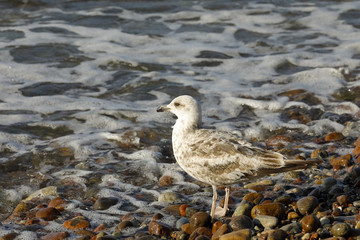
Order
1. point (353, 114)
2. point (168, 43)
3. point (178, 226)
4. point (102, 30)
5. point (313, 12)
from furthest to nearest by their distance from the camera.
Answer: point (313, 12) → point (102, 30) → point (168, 43) → point (353, 114) → point (178, 226)

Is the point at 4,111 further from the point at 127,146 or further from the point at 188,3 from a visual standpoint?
the point at 188,3

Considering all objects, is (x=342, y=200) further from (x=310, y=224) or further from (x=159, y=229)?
(x=159, y=229)

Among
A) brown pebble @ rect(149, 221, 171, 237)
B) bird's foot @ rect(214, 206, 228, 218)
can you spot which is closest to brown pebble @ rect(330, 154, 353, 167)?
bird's foot @ rect(214, 206, 228, 218)

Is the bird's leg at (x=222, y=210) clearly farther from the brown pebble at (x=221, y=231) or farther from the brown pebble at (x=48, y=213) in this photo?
the brown pebble at (x=48, y=213)

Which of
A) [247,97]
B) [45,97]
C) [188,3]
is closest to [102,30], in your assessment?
[188,3]

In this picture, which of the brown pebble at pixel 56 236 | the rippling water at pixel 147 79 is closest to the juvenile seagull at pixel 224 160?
the rippling water at pixel 147 79

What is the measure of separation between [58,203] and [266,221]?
7.92ft

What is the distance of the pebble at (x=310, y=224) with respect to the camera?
496cm

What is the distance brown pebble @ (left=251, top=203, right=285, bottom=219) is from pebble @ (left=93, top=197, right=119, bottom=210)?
5.46ft

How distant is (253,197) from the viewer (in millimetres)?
5984

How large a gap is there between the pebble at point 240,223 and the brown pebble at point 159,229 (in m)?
0.60

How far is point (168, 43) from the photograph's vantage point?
A: 12969 mm

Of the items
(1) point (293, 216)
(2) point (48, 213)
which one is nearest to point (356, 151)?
(1) point (293, 216)

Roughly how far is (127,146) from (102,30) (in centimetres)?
652
